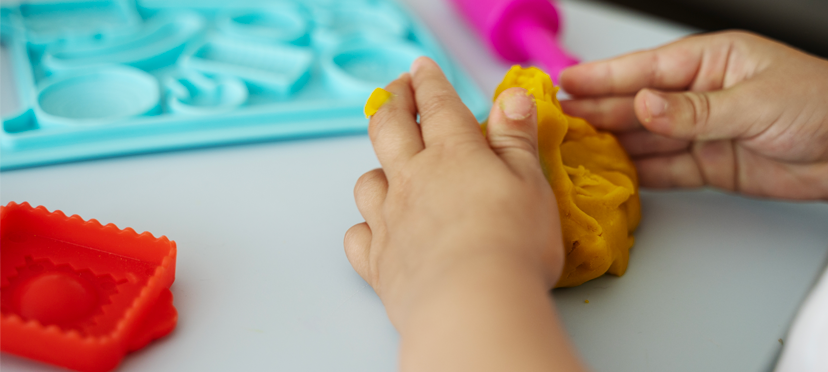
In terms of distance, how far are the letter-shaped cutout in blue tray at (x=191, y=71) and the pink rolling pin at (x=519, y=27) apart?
0.29 ft

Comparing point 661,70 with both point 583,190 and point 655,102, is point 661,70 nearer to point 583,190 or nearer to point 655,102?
point 655,102

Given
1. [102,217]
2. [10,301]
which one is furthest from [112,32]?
[10,301]

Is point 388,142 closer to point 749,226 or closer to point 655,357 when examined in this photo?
point 655,357

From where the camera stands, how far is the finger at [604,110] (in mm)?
639

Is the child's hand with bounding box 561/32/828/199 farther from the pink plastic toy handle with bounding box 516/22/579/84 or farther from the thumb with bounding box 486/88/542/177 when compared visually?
the thumb with bounding box 486/88/542/177

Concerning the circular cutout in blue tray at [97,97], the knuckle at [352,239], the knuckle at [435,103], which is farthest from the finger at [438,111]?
the circular cutout in blue tray at [97,97]

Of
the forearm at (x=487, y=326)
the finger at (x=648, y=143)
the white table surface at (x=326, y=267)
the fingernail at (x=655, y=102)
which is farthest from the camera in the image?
the finger at (x=648, y=143)

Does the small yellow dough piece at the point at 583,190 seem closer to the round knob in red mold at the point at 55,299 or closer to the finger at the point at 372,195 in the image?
the finger at the point at 372,195

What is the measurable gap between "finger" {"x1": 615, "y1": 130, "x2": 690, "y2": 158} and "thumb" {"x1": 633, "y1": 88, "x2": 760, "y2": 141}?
4.1 inches

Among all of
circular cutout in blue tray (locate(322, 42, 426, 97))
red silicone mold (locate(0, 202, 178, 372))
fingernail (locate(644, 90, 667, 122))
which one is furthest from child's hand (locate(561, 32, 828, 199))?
red silicone mold (locate(0, 202, 178, 372))

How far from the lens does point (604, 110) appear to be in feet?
2.10

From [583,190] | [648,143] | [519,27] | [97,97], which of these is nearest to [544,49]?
[519,27]

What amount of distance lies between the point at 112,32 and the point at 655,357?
29.4 inches

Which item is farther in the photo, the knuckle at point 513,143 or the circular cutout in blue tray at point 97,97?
the circular cutout in blue tray at point 97,97
